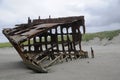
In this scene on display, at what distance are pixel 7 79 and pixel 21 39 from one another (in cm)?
280

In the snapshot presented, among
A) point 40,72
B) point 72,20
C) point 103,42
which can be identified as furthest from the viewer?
point 103,42

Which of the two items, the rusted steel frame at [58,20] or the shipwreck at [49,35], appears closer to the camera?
the shipwreck at [49,35]

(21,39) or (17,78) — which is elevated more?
(21,39)

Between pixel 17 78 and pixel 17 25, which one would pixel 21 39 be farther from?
pixel 17 25

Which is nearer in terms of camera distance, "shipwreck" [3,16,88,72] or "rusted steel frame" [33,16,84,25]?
"shipwreck" [3,16,88,72]

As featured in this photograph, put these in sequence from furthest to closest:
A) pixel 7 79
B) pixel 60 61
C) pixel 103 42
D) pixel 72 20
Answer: pixel 103 42, pixel 72 20, pixel 60 61, pixel 7 79

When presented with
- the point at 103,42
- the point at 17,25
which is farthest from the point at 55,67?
the point at 103,42

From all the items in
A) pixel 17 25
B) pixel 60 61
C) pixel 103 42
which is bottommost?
pixel 103 42

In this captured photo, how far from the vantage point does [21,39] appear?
17422mm

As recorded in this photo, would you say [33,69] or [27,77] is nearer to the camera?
[27,77]

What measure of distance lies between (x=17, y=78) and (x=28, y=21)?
332 inches

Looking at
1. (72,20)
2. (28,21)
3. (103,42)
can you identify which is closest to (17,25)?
(28,21)

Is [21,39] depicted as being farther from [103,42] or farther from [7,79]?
[103,42]

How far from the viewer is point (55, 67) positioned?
18750mm
